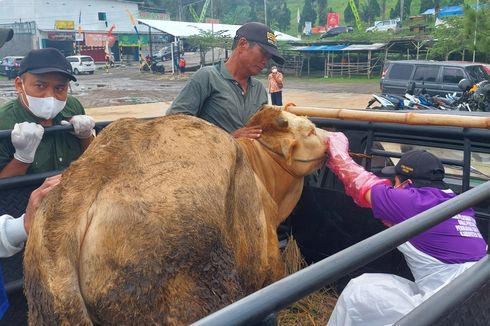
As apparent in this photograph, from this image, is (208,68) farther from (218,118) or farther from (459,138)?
(459,138)

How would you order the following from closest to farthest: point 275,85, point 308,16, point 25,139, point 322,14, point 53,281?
1. point 53,281
2. point 25,139
3. point 275,85
4. point 308,16
5. point 322,14

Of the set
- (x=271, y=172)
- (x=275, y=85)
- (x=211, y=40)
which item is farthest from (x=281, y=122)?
(x=211, y=40)

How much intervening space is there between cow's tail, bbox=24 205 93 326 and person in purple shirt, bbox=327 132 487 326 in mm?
1401

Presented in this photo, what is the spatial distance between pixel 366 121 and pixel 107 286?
205 centimetres

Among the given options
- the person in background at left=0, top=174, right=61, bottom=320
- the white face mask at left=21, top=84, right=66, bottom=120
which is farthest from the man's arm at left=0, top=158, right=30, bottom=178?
the person in background at left=0, top=174, right=61, bottom=320

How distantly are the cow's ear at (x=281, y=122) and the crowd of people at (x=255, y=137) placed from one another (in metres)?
0.11

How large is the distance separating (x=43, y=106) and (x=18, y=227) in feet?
3.81

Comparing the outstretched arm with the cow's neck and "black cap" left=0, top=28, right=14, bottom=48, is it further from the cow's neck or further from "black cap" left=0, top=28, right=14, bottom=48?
"black cap" left=0, top=28, right=14, bottom=48

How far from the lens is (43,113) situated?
284 centimetres

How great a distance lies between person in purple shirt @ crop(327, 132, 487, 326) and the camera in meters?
2.42

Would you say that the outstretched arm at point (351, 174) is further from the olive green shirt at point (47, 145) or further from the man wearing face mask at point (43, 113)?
the olive green shirt at point (47, 145)

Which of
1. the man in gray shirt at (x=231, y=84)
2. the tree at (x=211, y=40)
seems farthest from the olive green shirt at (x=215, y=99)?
the tree at (x=211, y=40)

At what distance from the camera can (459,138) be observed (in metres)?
2.79

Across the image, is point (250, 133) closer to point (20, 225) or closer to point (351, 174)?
point (351, 174)
